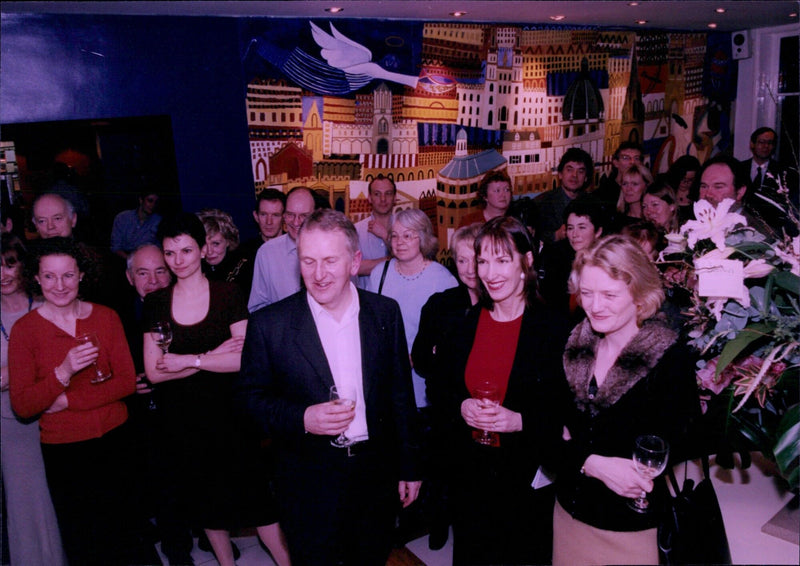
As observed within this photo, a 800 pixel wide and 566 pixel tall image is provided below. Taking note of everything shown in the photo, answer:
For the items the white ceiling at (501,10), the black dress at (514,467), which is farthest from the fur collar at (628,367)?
the white ceiling at (501,10)

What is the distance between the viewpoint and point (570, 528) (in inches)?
79.7

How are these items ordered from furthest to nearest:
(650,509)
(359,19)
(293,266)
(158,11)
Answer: (359,19) < (158,11) < (293,266) < (650,509)

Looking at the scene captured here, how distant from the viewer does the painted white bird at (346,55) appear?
217 inches

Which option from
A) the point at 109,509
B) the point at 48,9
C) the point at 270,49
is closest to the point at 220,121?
the point at 270,49

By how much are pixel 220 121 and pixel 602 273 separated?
13.4 feet

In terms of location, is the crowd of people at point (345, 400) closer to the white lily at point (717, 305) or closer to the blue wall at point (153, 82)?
the white lily at point (717, 305)

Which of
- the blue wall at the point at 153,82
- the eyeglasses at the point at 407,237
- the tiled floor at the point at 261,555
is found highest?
the blue wall at the point at 153,82

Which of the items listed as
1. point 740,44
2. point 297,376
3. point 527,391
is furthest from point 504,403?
point 740,44

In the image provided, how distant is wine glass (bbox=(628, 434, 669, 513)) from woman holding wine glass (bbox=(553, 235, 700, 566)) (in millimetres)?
49

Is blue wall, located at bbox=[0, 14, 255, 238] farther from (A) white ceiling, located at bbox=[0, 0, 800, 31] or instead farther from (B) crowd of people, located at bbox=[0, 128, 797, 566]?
(B) crowd of people, located at bbox=[0, 128, 797, 566]

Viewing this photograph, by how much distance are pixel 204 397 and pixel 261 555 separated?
1107 millimetres

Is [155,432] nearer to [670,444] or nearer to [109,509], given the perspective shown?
[109,509]

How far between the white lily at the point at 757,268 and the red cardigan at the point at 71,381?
2568 millimetres

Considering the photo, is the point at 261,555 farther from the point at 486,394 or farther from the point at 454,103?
the point at 454,103
